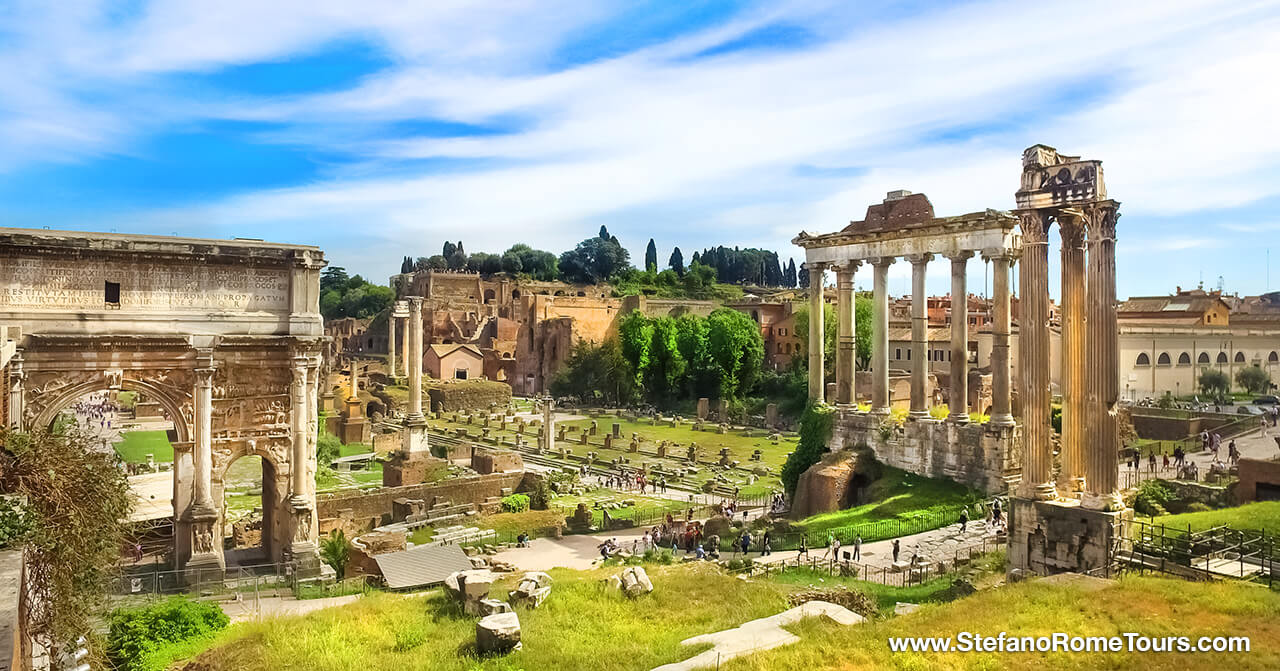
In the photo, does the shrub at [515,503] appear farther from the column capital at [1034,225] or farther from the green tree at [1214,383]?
the green tree at [1214,383]

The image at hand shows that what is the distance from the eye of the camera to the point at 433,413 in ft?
183

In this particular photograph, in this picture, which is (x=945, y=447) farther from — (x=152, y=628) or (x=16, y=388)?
(x=16, y=388)

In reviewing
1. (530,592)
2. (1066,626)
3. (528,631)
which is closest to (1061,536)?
(1066,626)

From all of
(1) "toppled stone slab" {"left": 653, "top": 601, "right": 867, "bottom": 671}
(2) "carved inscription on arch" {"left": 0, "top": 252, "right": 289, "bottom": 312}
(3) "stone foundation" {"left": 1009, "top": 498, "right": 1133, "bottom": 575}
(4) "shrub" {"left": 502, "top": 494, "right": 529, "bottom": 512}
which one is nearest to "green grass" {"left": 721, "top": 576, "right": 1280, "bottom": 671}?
(1) "toppled stone slab" {"left": 653, "top": 601, "right": 867, "bottom": 671}

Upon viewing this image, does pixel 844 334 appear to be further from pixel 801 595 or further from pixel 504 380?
pixel 504 380

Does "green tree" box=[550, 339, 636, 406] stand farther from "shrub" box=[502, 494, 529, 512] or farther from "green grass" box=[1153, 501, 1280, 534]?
"green grass" box=[1153, 501, 1280, 534]

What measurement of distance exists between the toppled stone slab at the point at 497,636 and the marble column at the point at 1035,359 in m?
8.82

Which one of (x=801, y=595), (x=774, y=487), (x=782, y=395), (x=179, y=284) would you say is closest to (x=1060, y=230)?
(x=801, y=595)

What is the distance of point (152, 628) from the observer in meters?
12.3

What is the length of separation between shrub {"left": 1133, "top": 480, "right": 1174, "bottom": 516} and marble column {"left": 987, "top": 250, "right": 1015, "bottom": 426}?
309 cm

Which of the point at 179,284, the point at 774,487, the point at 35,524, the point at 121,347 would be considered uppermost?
the point at 179,284

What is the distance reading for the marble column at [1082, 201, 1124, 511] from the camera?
13.6m

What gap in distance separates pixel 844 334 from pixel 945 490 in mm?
5180

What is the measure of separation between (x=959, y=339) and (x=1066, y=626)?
13.2 metres
